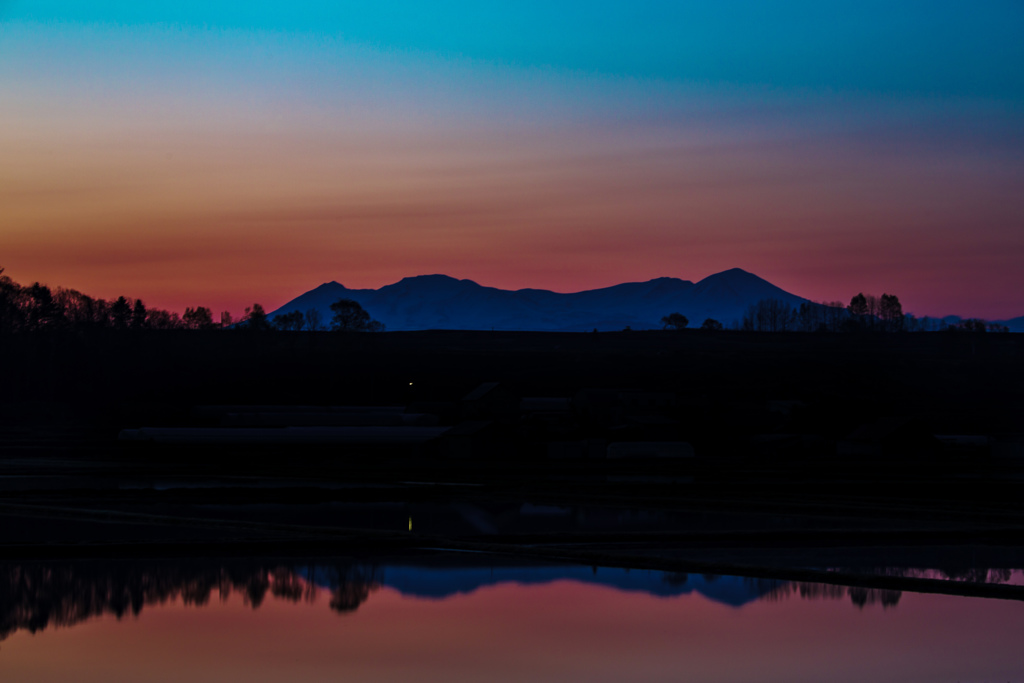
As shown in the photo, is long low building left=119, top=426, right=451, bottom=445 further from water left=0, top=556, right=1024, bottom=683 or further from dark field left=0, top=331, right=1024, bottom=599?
water left=0, top=556, right=1024, bottom=683

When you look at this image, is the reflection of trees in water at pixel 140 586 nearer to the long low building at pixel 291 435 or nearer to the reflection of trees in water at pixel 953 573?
the reflection of trees in water at pixel 953 573

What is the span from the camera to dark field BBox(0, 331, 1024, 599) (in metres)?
28.0

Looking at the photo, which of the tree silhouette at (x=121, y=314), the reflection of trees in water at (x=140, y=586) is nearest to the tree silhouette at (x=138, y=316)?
the tree silhouette at (x=121, y=314)

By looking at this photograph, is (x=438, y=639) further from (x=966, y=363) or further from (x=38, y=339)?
(x=966, y=363)

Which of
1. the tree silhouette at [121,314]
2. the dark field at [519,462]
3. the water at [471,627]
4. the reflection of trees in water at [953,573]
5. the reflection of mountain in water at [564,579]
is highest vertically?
the tree silhouette at [121,314]

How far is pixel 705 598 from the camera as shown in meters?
21.8

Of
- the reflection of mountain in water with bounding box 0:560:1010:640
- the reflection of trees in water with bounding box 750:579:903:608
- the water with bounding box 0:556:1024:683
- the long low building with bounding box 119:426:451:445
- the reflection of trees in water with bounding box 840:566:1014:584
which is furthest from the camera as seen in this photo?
the long low building with bounding box 119:426:451:445

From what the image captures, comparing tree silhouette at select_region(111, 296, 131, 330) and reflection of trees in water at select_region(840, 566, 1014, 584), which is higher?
tree silhouette at select_region(111, 296, 131, 330)

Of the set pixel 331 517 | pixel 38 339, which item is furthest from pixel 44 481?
pixel 38 339

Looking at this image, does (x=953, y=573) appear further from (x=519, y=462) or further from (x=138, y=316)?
(x=138, y=316)

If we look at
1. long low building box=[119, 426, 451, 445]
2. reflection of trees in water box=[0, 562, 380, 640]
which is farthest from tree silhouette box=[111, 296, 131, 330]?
reflection of trees in water box=[0, 562, 380, 640]

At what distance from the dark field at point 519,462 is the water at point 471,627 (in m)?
2.19

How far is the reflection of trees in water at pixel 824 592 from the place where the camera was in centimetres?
2156

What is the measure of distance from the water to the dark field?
2.19 meters
